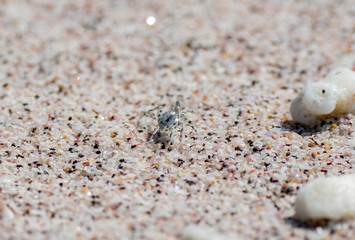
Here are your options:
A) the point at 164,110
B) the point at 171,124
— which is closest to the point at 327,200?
the point at 171,124

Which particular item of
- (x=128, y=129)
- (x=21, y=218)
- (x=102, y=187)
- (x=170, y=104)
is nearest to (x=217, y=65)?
(x=170, y=104)

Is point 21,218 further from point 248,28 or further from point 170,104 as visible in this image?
point 248,28

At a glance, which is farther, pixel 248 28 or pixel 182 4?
pixel 182 4

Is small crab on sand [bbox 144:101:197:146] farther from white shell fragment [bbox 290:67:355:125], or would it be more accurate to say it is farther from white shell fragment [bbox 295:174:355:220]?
white shell fragment [bbox 295:174:355:220]

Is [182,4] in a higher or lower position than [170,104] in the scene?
higher

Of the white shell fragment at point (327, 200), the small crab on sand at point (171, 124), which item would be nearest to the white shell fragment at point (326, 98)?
the small crab on sand at point (171, 124)

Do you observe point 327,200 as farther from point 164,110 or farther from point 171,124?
point 164,110
